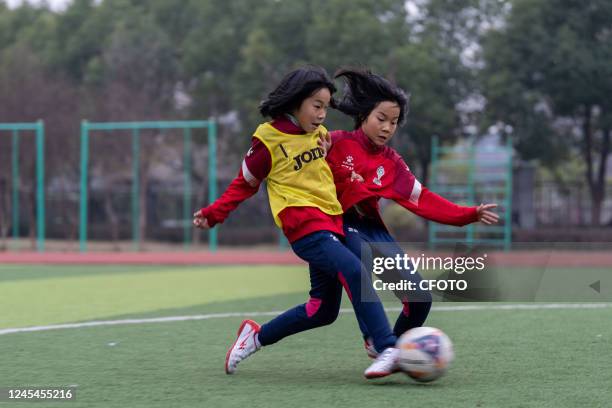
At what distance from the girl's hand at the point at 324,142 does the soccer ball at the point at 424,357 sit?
3.65ft

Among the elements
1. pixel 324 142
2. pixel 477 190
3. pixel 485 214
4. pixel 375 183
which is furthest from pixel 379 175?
pixel 477 190

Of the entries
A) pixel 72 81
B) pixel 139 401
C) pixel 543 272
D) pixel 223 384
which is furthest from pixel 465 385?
pixel 72 81

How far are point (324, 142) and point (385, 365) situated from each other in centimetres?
124

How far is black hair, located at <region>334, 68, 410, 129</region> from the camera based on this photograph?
5.64 metres

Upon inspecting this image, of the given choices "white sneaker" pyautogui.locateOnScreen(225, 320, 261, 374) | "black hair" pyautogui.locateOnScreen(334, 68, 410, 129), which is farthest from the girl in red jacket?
"white sneaker" pyautogui.locateOnScreen(225, 320, 261, 374)

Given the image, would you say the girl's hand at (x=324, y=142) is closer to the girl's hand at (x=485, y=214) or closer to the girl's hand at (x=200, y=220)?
the girl's hand at (x=200, y=220)

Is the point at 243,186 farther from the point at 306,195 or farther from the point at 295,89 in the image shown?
the point at 295,89

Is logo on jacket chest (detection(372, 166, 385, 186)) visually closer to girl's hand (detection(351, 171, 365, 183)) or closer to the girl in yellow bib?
girl's hand (detection(351, 171, 365, 183))

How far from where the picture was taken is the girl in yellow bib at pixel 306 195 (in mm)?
5238

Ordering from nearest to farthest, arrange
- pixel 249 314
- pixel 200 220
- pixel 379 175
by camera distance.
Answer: pixel 200 220, pixel 379 175, pixel 249 314

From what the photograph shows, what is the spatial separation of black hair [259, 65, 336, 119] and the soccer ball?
1362mm

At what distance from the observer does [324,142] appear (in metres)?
5.54

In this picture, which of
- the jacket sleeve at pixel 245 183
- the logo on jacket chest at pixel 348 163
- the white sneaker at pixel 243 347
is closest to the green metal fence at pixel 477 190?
the white sneaker at pixel 243 347

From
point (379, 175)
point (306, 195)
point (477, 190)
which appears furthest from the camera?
point (477, 190)
